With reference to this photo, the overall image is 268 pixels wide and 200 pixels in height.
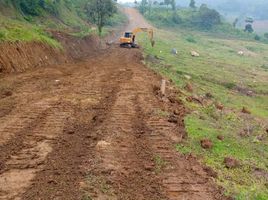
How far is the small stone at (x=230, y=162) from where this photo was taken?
14.0 meters

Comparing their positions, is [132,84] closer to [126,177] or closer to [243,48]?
[126,177]

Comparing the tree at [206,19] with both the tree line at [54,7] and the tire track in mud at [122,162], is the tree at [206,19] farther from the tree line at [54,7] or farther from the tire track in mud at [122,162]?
the tire track in mud at [122,162]

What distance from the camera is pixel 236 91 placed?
3675 cm

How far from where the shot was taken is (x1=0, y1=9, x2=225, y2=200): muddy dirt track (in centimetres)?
1074

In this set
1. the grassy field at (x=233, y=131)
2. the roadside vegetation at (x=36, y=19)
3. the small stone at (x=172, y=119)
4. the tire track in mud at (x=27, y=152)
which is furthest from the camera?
the roadside vegetation at (x=36, y=19)

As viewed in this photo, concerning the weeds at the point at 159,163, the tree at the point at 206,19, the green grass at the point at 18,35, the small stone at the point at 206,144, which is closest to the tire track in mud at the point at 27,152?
the weeds at the point at 159,163

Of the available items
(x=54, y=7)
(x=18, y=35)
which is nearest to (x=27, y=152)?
(x=18, y=35)

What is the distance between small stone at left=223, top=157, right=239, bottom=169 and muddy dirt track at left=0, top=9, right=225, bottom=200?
1118 millimetres

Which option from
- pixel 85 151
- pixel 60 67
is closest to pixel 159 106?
pixel 85 151

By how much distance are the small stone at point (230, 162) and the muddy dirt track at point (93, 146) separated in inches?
44.0

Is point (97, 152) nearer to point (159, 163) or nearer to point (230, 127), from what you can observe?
point (159, 163)

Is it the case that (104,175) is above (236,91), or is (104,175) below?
above

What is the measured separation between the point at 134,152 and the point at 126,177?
1959 mm

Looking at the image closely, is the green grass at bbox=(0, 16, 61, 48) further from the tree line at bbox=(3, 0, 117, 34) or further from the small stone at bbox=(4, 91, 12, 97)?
the tree line at bbox=(3, 0, 117, 34)
